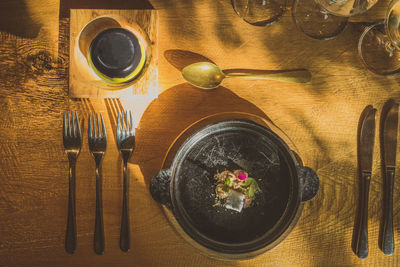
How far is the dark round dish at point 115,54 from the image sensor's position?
783 mm

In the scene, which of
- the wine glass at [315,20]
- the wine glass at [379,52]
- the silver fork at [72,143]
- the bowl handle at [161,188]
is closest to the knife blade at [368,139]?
the wine glass at [379,52]

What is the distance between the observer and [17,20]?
87 centimetres

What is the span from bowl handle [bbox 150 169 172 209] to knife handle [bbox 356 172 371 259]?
54 cm

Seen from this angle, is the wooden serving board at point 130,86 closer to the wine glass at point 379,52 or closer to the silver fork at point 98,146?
the silver fork at point 98,146

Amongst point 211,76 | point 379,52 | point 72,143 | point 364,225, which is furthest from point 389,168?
point 72,143

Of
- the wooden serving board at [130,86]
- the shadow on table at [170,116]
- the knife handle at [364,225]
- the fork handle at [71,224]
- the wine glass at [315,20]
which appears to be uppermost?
the wine glass at [315,20]

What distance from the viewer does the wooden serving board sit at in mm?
819

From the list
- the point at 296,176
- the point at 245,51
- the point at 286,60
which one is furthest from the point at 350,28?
the point at 296,176

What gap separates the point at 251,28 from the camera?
87 centimetres

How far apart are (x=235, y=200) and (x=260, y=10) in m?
0.56

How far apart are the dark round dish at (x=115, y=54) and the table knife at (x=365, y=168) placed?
0.67m

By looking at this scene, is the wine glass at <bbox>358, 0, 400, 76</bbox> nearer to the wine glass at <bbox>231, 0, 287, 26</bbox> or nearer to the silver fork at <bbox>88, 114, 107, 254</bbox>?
the wine glass at <bbox>231, 0, 287, 26</bbox>

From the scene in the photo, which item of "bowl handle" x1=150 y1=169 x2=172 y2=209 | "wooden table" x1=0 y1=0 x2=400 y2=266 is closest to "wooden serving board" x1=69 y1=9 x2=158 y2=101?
"wooden table" x1=0 y1=0 x2=400 y2=266

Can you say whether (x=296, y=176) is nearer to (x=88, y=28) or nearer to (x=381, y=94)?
(x=381, y=94)
